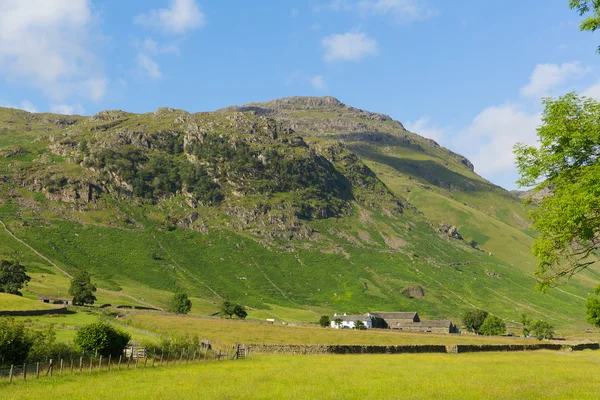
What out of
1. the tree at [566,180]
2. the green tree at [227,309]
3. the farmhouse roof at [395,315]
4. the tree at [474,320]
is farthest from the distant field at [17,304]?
the tree at [474,320]

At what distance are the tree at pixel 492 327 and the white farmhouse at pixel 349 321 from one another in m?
39.7

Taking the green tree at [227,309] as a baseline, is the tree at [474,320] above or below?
above

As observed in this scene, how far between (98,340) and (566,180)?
47.0m

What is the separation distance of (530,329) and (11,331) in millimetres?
172947

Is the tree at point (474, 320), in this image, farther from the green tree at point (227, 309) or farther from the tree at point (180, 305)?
the tree at point (180, 305)

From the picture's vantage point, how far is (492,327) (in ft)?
570

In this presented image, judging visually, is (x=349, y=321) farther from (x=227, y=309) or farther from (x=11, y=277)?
(x=11, y=277)

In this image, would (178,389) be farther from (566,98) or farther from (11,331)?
(566,98)

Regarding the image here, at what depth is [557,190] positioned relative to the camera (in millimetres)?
23578

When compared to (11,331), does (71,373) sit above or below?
below

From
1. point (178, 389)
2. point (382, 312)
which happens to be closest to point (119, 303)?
point (382, 312)

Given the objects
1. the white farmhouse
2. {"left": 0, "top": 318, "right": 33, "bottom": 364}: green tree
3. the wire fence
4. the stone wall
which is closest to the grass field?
the wire fence

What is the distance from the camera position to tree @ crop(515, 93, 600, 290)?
21156 millimetres

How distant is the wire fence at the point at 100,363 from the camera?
39.9 metres
